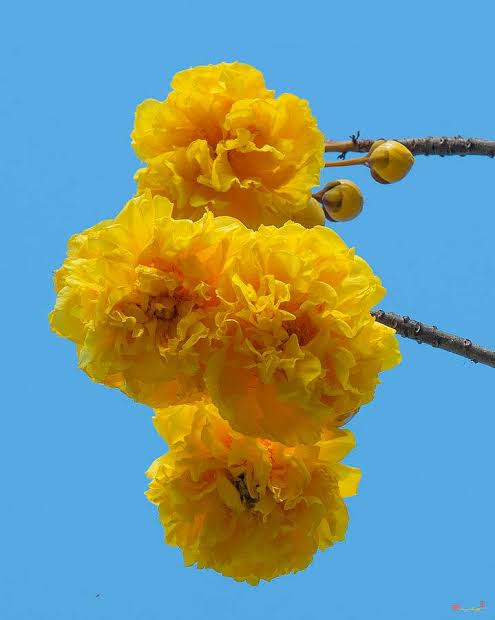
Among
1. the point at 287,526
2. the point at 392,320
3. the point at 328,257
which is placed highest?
the point at 392,320

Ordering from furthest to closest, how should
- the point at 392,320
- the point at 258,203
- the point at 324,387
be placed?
the point at 392,320 < the point at 258,203 < the point at 324,387

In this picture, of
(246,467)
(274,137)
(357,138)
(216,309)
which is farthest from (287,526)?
(357,138)

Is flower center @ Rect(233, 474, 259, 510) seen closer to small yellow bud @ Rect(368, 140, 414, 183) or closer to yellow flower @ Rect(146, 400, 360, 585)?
yellow flower @ Rect(146, 400, 360, 585)

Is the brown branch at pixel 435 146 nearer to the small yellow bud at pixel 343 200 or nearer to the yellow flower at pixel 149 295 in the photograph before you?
the small yellow bud at pixel 343 200

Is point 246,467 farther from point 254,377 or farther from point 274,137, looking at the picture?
point 274,137

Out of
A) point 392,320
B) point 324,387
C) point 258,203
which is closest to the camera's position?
point 324,387

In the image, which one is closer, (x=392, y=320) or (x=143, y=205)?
(x=143, y=205)

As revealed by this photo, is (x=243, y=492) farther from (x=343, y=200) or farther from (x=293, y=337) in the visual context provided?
(x=343, y=200)

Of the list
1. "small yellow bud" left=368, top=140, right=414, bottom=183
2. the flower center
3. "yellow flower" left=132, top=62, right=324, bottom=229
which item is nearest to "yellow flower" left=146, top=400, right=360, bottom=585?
the flower center
